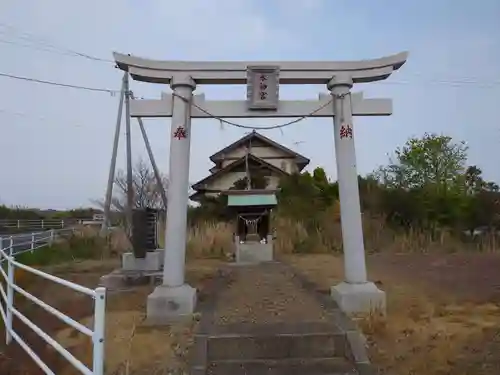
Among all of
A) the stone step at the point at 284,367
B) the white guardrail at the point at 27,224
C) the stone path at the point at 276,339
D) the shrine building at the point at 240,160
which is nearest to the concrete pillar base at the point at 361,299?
the stone path at the point at 276,339

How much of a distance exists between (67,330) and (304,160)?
23103 millimetres

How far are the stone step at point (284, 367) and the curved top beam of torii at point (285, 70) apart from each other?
12.7ft

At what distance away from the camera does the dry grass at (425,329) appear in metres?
4.00

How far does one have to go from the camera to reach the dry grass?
4004 mm

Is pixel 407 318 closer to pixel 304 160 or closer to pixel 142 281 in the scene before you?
pixel 142 281

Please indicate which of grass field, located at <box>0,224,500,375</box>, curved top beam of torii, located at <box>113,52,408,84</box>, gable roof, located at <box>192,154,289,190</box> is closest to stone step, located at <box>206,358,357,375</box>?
grass field, located at <box>0,224,500,375</box>

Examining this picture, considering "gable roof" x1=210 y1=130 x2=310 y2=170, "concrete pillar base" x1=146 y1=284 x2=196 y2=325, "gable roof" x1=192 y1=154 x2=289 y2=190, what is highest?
"gable roof" x1=210 y1=130 x2=310 y2=170

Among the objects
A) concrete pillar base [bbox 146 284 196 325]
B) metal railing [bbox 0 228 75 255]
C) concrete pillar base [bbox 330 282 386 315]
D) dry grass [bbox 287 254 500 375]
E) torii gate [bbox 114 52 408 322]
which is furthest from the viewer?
metal railing [bbox 0 228 75 255]

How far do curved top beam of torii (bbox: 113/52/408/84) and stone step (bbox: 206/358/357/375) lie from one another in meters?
3.88

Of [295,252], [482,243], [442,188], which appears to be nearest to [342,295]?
[295,252]

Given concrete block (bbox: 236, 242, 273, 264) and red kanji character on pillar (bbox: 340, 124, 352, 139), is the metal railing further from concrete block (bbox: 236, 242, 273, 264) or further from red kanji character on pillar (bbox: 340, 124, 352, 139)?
red kanji character on pillar (bbox: 340, 124, 352, 139)

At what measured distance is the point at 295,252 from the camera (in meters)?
14.6

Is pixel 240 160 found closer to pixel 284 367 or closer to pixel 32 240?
pixel 32 240

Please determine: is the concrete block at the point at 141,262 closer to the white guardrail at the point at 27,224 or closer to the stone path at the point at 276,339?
the stone path at the point at 276,339
